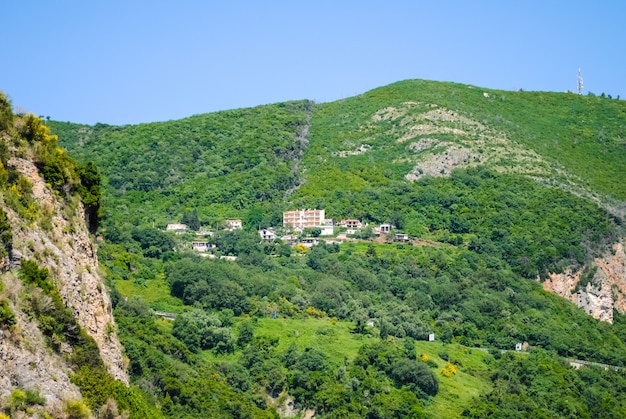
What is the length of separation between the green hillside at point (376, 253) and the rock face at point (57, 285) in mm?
11352

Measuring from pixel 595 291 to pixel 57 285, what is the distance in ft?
235

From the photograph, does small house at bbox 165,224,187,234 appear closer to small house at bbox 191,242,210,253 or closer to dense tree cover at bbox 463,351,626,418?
small house at bbox 191,242,210,253

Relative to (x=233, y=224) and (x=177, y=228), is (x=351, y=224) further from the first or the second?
(x=177, y=228)

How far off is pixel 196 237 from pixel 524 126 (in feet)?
182

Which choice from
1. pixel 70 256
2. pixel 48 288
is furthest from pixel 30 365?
pixel 70 256

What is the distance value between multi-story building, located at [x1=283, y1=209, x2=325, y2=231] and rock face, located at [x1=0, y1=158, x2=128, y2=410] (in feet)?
241

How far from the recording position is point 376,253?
304ft

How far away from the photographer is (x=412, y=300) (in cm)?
8175

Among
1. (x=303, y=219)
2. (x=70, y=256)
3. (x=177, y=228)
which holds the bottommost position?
(x=177, y=228)

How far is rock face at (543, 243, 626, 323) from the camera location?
89.6 meters

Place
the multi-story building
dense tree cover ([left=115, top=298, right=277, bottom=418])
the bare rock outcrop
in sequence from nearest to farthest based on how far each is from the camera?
the bare rock outcrop, dense tree cover ([left=115, top=298, right=277, bottom=418]), the multi-story building

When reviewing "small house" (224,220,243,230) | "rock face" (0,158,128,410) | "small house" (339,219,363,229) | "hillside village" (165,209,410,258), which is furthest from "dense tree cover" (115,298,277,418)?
"small house" (339,219,363,229)

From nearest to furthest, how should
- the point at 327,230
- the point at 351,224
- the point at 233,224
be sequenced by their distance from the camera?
the point at 327,230
the point at 351,224
the point at 233,224

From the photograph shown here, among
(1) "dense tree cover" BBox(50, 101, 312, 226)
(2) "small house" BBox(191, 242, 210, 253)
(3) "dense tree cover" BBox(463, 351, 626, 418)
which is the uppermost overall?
(1) "dense tree cover" BBox(50, 101, 312, 226)
